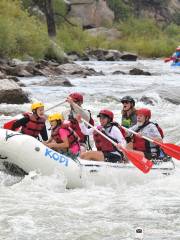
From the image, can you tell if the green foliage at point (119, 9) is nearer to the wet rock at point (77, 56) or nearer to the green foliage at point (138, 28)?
the green foliage at point (138, 28)

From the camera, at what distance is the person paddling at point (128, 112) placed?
884 centimetres

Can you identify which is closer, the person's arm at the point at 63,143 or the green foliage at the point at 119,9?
the person's arm at the point at 63,143

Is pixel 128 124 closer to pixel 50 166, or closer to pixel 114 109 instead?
pixel 50 166

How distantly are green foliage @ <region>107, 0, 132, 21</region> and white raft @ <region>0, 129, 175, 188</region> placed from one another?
179 feet

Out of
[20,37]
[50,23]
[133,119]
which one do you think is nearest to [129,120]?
[133,119]

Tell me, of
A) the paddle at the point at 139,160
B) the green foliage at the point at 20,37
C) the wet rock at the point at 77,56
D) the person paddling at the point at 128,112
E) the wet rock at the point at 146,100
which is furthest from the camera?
the wet rock at the point at 77,56

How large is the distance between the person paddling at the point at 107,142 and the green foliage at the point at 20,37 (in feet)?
54.0

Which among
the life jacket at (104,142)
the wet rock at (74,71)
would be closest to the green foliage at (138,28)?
the wet rock at (74,71)

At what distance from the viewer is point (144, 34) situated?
5209cm

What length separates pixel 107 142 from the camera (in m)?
7.95

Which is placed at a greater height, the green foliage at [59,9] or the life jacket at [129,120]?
the life jacket at [129,120]

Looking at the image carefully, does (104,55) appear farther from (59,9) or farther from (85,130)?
(85,130)

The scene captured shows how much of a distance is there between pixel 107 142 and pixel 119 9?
55720 millimetres

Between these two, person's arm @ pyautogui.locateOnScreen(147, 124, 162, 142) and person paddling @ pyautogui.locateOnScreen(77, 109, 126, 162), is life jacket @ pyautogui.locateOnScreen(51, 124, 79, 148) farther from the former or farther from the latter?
person's arm @ pyautogui.locateOnScreen(147, 124, 162, 142)
